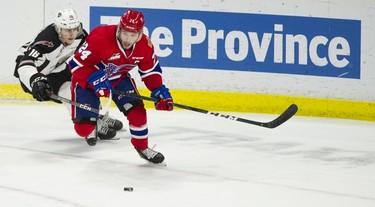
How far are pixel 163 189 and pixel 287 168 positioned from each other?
0.96 metres

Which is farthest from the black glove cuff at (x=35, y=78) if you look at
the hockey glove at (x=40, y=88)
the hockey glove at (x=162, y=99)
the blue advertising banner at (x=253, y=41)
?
the blue advertising banner at (x=253, y=41)

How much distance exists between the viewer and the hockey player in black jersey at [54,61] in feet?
16.8

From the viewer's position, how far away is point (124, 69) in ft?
15.9

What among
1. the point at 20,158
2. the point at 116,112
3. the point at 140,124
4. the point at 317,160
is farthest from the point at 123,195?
the point at 116,112

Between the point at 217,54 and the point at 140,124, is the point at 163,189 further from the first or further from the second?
the point at 217,54

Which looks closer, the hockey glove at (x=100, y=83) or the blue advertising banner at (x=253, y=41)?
the hockey glove at (x=100, y=83)

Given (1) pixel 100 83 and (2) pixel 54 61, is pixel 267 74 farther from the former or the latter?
(1) pixel 100 83

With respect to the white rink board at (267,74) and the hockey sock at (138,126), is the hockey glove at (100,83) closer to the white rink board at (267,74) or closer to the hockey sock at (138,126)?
the hockey sock at (138,126)

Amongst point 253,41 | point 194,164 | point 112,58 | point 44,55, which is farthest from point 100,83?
point 253,41

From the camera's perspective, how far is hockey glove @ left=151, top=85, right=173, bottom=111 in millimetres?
4582

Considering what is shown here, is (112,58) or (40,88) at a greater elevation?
(112,58)

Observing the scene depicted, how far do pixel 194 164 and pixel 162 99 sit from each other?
467 millimetres

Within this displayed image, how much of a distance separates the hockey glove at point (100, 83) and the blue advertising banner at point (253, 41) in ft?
7.75

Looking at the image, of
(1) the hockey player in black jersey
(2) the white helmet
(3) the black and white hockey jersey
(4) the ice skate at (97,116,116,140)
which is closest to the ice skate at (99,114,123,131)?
(1) the hockey player in black jersey
